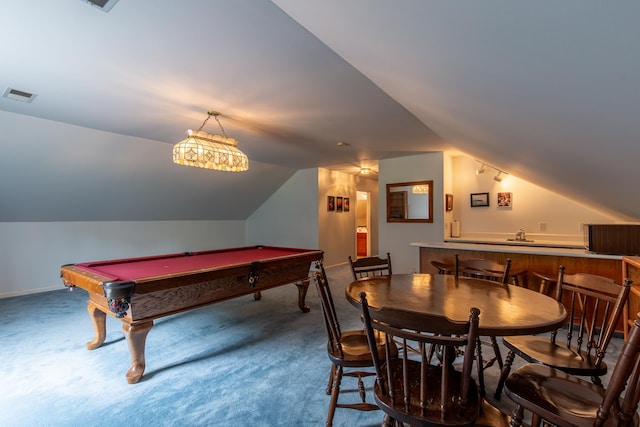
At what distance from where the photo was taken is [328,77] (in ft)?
7.64

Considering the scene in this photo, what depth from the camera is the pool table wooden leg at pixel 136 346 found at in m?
2.22

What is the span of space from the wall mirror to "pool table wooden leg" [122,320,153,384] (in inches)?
168

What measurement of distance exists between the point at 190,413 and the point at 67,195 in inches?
172

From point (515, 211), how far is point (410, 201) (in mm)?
1628

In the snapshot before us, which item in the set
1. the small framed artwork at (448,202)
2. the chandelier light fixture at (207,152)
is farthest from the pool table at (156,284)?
the small framed artwork at (448,202)

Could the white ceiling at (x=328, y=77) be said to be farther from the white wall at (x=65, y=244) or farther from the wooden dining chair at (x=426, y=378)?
the wooden dining chair at (x=426, y=378)

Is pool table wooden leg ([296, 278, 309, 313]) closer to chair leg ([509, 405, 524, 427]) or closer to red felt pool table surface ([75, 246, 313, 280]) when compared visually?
red felt pool table surface ([75, 246, 313, 280])

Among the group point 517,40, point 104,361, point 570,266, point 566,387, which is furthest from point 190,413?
point 570,266

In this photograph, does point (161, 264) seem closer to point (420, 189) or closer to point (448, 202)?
point (420, 189)

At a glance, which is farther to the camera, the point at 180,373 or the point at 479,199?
the point at 479,199

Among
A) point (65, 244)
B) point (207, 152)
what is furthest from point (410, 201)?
point (65, 244)

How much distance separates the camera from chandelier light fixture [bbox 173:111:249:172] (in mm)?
2924

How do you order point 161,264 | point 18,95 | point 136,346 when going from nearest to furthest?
point 136,346, point 18,95, point 161,264

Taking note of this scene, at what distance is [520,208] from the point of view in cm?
473
